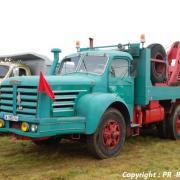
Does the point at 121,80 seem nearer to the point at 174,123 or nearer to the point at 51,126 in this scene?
the point at 51,126

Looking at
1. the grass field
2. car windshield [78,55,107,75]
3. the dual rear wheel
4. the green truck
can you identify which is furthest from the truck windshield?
the dual rear wheel

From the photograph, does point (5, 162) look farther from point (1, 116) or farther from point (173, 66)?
point (173, 66)

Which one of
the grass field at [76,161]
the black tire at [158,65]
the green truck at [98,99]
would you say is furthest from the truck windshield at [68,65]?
the black tire at [158,65]

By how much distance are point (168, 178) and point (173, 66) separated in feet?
15.8

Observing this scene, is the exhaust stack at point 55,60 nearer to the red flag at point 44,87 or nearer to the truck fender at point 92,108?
the truck fender at point 92,108

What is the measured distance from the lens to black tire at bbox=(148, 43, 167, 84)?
9.14m

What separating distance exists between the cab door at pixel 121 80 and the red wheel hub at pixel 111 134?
721mm

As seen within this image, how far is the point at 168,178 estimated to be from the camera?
239 inches

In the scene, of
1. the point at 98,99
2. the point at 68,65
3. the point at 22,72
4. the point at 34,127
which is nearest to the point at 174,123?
the point at 68,65

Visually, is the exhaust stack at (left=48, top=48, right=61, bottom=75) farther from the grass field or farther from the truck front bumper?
the truck front bumper

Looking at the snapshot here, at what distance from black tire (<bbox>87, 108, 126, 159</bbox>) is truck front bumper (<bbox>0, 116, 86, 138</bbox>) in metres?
0.41

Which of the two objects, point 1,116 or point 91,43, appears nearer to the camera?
point 1,116

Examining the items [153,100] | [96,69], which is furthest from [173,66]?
[96,69]

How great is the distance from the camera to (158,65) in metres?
9.50
